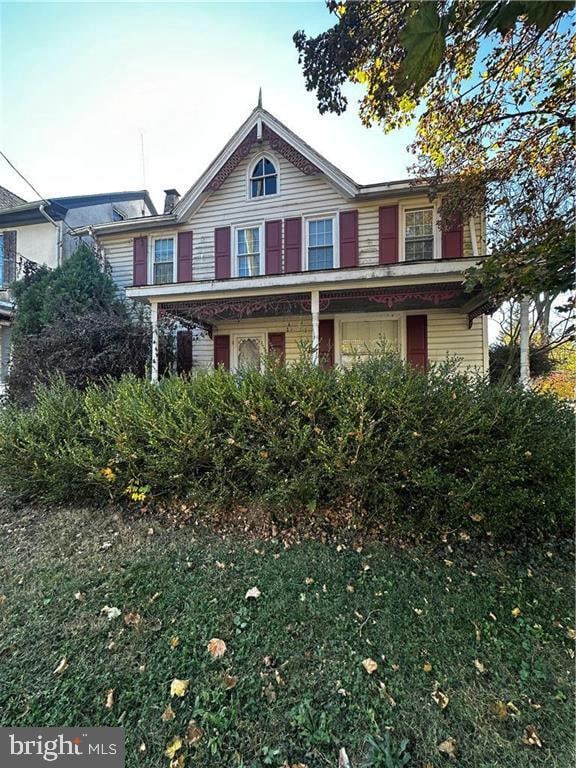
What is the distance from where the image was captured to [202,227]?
9836 millimetres

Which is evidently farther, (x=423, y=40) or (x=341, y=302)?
(x=341, y=302)

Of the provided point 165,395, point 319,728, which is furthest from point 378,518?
point 165,395

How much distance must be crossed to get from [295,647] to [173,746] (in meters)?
0.72

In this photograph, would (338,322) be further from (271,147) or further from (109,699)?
(109,699)

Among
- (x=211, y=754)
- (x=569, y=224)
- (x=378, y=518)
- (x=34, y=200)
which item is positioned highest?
(x=34, y=200)

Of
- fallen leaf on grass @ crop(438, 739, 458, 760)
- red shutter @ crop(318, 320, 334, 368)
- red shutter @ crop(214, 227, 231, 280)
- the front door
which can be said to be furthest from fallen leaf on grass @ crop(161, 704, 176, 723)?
red shutter @ crop(214, 227, 231, 280)

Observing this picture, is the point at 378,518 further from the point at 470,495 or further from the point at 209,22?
the point at 209,22

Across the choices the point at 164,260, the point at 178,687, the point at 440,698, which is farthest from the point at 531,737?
the point at 164,260

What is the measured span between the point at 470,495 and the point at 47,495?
4190mm

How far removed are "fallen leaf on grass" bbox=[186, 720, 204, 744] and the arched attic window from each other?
10.5m

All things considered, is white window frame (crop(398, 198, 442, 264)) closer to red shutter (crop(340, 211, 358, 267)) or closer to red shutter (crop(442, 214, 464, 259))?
red shutter (crop(442, 214, 464, 259))

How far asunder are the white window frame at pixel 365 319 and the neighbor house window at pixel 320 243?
4.84ft

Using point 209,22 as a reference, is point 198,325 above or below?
below

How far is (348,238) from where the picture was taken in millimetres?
8750
